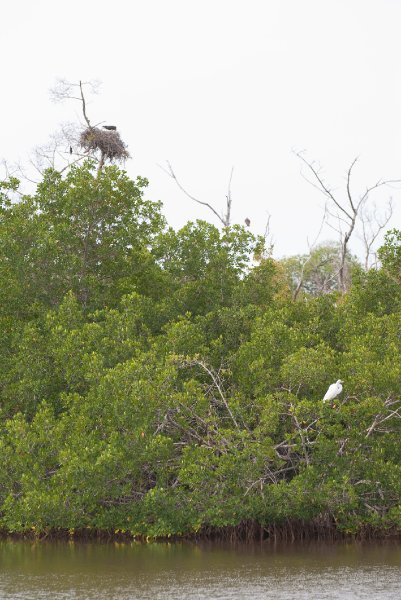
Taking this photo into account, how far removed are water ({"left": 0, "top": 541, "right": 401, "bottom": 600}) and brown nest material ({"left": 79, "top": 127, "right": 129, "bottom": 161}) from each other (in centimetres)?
1399

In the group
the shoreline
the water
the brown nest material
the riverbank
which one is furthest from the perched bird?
the brown nest material

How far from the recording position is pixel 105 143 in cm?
3028

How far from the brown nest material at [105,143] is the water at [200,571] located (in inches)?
551

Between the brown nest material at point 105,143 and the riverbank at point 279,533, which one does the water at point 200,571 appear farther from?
the brown nest material at point 105,143

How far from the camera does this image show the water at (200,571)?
48.3 feet

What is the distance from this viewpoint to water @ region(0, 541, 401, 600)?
48.3ft

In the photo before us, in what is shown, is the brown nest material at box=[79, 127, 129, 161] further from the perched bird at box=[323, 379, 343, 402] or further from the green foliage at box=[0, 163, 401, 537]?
the perched bird at box=[323, 379, 343, 402]

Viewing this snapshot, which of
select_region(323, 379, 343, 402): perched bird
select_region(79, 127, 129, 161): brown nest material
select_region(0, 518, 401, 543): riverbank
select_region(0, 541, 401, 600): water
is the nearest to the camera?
select_region(0, 541, 401, 600): water

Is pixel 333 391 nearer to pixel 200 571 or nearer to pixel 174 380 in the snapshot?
pixel 174 380

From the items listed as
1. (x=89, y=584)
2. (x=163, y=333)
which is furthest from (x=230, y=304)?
(x=89, y=584)

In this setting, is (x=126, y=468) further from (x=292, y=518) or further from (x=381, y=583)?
(x=381, y=583)

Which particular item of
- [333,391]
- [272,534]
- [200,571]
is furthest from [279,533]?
[200,571]

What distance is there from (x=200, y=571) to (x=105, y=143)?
55.0ft

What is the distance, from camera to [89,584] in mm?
15609
